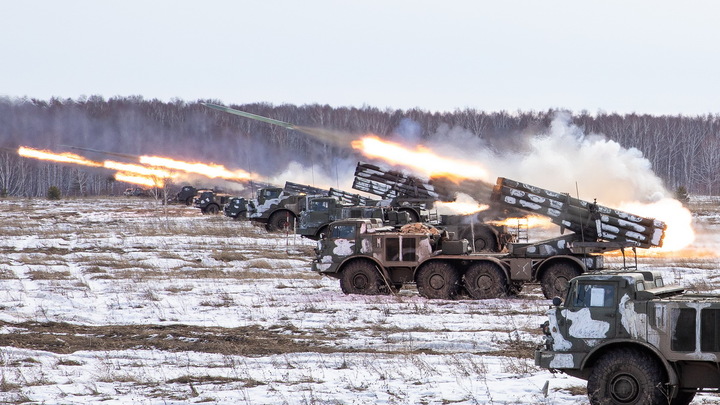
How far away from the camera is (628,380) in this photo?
41.3 feet

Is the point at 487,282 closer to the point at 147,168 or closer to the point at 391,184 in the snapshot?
the point at 391,184

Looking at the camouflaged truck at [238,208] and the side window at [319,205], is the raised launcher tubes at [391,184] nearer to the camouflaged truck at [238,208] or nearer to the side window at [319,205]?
the side window at [319,205]

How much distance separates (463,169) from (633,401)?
1969 cm

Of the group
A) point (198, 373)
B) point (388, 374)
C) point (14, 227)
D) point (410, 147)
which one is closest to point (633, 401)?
point (388, 374)

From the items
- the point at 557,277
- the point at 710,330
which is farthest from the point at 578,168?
the point at 710,330

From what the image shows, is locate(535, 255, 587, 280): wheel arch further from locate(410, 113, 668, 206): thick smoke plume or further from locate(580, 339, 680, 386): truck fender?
locate(580, 339, 680, 386): truck fender

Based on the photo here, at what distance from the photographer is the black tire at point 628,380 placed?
40.9 ft

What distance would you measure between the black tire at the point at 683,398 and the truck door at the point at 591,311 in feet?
3.49

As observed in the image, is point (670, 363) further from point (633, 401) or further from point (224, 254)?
point (224, 254)

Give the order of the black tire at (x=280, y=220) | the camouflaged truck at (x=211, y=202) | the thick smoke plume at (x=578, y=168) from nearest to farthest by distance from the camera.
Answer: the thick smoke plume at (x=578, y=168) < the black tire at (x=280, y=220) < the camouflaged truck at (x=211, y=202)

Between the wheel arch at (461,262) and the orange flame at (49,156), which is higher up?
the orange flame at (49,156)

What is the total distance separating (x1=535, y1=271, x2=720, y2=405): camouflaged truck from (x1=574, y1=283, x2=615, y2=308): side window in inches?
0.5

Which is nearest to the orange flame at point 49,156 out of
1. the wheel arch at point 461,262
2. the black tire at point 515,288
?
the wheel arch at point 461,262

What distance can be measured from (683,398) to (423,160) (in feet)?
67.2
